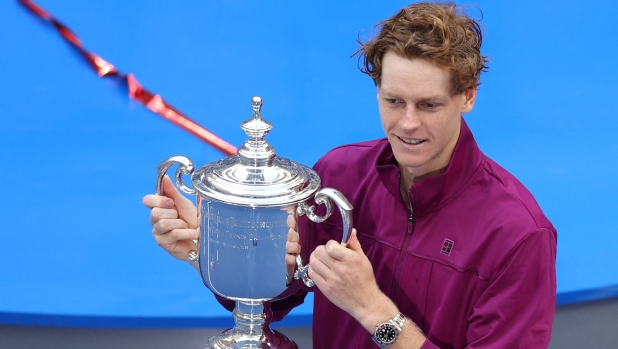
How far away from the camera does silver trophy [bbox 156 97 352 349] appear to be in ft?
4.55

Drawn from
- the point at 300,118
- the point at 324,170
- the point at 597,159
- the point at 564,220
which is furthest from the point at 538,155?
the point at 324,170

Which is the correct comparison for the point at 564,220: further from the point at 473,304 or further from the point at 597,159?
the point at 473,304

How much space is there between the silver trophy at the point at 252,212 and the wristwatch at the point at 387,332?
0.14 metres

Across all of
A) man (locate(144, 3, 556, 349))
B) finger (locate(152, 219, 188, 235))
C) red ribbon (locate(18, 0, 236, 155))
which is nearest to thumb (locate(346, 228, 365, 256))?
man (locate(144, 3, 556, 349))

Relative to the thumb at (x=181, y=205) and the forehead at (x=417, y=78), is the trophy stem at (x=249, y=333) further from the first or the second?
the forehead at (x=417, y=78)

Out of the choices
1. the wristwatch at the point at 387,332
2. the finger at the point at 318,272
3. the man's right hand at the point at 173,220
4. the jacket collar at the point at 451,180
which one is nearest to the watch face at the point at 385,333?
the wristwatch at the point at 387,332

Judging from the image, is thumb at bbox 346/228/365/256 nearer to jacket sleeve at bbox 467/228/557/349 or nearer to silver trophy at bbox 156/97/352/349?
silver trophy at bbox 156/97/352/349

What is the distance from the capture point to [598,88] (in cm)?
436

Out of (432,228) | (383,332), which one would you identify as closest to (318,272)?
(383,332)

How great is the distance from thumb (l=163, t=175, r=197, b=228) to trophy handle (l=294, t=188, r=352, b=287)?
10.2 inches

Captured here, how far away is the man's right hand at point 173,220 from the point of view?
1.58 metres

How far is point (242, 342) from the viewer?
1.53 metres

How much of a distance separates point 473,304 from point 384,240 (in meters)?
0.21

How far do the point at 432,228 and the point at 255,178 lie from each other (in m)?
0.34
